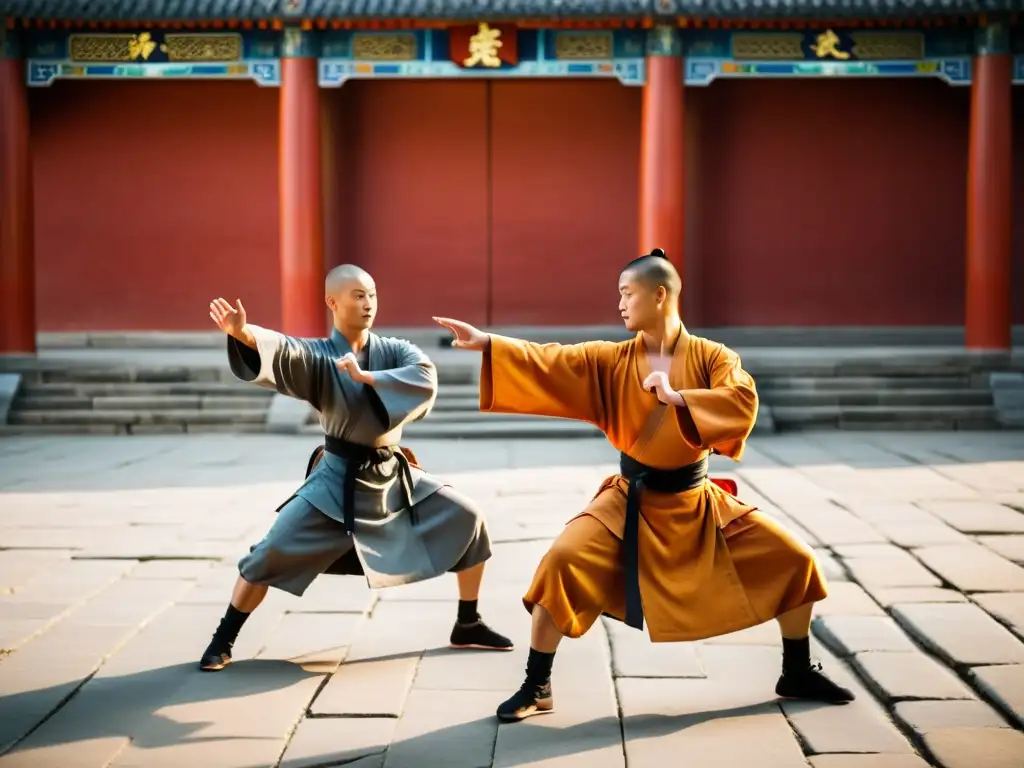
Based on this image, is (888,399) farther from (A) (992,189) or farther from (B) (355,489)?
(B) (355,489)

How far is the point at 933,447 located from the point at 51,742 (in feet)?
23.8

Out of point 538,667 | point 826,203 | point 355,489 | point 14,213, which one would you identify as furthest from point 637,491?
point 826,203

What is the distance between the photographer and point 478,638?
12.6ft

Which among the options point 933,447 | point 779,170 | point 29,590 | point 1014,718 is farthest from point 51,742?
point 779,170

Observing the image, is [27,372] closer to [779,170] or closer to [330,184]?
[330,184]

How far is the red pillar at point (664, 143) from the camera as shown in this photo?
10695 millimetres

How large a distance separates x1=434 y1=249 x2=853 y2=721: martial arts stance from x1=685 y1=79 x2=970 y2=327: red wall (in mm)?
9059

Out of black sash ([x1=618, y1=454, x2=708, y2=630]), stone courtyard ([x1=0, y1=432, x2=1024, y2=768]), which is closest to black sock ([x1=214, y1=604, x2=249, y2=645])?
stone courtyard ([x1=0, y1=432, x2=1024, y2=768])

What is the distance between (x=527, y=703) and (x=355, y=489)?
917 mm

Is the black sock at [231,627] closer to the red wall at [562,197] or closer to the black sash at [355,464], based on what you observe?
the black sash at [355,464]

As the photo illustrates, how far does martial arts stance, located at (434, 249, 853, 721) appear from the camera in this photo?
320 cm

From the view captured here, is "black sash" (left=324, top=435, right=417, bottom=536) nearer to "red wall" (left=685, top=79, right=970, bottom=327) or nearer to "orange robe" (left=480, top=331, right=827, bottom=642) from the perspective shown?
"orange robe" (left=480, top=331, right=827, bottom=642)

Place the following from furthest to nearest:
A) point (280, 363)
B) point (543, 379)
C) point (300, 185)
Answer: point (300, 185), point (280, 363), point (543, 379)

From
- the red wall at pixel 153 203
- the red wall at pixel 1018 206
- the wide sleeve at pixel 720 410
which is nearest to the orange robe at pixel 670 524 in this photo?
the wide sleeve at pixel 720 410
